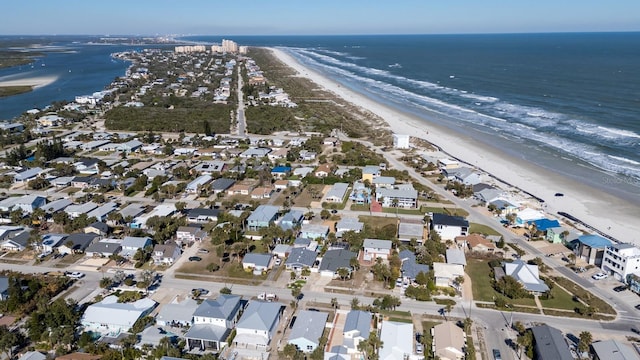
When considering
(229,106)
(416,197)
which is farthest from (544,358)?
(229,106)

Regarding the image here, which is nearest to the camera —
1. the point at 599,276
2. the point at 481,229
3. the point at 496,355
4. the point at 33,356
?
the point at 33,356

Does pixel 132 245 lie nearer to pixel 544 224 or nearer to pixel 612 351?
pixel 612 351

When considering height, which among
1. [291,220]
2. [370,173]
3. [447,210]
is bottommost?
[291,220]

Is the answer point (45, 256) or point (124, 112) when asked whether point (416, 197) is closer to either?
point (45, 256)

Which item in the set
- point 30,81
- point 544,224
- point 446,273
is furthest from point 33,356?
point 30,81

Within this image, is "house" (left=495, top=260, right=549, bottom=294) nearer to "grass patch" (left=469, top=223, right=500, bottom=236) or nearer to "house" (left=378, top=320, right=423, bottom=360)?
"grass patch" (left=469, top=223, right=500, bottom=236)

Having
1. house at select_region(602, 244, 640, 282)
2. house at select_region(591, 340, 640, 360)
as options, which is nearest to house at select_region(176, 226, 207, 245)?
house at select_region(591, 340, 640, 360)
